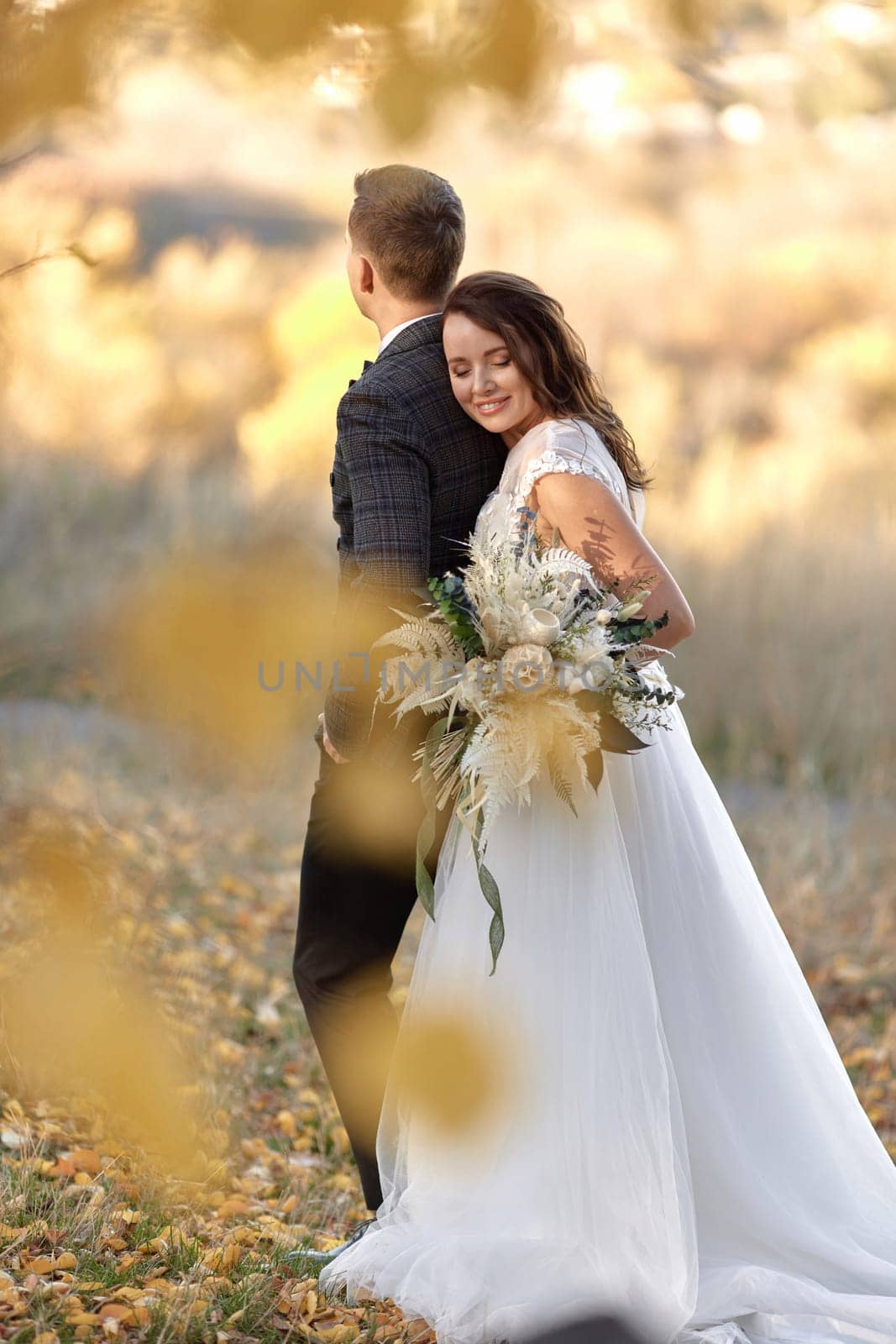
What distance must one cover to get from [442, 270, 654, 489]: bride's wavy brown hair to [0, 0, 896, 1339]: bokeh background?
0.29m

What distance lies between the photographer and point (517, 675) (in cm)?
216

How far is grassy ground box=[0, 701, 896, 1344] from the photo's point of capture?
245cm

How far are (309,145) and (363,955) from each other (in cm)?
713

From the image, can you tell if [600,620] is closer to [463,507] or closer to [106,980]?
[463,507]

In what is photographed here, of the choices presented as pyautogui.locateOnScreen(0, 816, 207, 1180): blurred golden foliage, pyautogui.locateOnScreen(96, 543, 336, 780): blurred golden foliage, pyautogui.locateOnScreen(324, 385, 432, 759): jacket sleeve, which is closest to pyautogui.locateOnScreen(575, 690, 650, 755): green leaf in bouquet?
pyautogui.locateOnScreen(324, 385, 432, 759): jacket sleeve

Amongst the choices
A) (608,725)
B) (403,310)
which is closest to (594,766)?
(608,725)

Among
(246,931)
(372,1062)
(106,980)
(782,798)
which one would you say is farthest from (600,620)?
(782,798)

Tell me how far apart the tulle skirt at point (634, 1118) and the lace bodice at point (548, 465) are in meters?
0.49

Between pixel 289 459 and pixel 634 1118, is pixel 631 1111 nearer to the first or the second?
pixel 634 1118

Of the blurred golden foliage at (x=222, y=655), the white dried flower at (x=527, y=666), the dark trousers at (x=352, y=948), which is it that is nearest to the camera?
the white dried flower at (x=527, y=666)

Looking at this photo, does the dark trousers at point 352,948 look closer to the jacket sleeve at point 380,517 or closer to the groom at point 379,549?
the groom at point 379,549

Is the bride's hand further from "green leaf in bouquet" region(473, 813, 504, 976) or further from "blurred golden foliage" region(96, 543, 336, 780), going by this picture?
"blurred golden foliage" region(96, 543, 336, 780)

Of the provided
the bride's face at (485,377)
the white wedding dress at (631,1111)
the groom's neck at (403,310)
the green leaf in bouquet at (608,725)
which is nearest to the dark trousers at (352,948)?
the white wedding dress at (631,1111)

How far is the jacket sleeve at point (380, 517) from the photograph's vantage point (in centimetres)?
242
